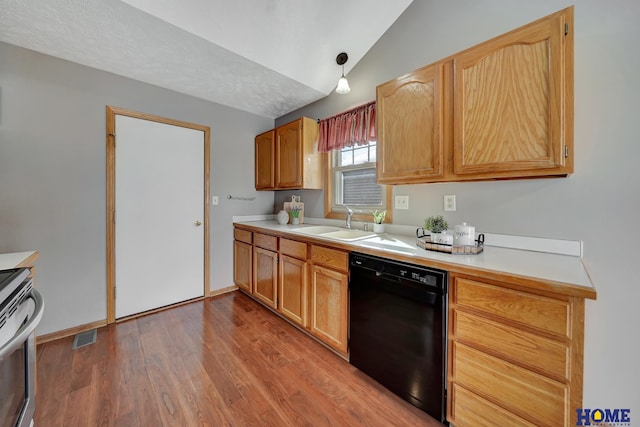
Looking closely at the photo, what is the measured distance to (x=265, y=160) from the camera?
10.4 ft

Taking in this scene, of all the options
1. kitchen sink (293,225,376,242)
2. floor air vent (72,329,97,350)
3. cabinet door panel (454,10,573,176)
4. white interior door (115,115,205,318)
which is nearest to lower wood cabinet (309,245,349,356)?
kitchen sink (293,225,376,242)

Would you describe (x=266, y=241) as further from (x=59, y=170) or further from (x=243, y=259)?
(x=59, y=170)

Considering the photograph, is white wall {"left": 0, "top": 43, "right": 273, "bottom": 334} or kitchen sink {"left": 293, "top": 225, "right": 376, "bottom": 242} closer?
white wall {"left": 0, "top": 43, "right": 273, "bottom": 334}

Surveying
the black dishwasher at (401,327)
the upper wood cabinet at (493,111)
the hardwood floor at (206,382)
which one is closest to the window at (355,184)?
the upper wood cabinet at (493,111)

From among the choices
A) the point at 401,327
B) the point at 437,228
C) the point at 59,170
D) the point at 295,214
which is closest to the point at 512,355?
the point at 401,327

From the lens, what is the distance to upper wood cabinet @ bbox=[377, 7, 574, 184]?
1.10 metres

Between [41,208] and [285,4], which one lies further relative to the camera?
[41,208]

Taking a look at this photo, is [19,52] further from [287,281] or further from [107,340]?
[287,281]

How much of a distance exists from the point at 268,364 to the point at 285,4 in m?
2.69

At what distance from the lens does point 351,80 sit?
244 cm

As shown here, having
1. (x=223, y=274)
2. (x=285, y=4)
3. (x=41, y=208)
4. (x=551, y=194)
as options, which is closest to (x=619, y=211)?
(x=551, y=194)

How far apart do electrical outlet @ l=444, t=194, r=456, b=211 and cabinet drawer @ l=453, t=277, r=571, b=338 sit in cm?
75

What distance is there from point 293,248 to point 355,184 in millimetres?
972

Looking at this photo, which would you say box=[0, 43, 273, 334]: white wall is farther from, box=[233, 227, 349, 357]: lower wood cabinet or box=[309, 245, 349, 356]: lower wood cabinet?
box=[309, 245, 349, 356]: lower wood cabinet
